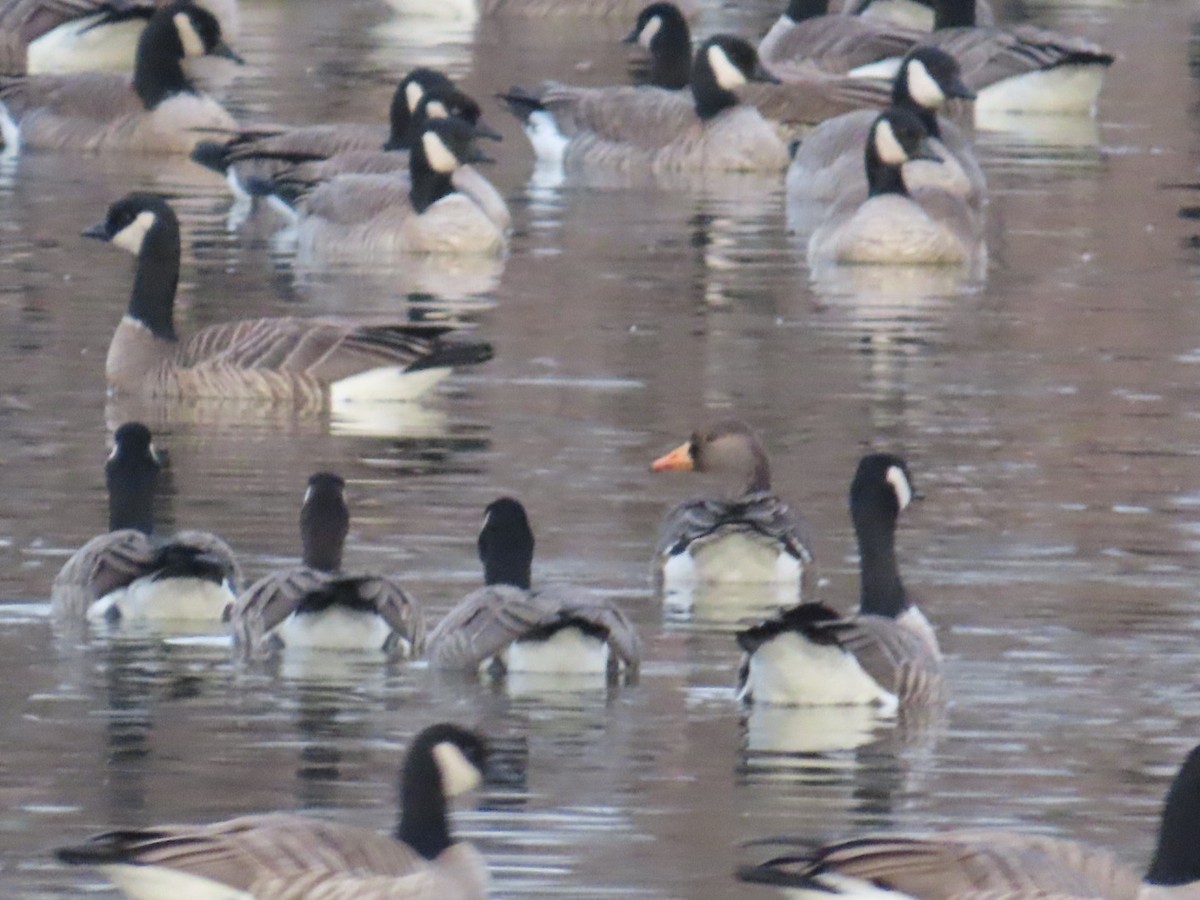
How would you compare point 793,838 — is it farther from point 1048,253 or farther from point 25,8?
point 25,8

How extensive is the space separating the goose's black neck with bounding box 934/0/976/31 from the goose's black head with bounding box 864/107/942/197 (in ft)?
35.8

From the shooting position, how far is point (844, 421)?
16500mm

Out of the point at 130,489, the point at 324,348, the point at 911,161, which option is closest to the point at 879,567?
the point at 130,489

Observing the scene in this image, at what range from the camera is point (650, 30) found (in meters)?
30.5

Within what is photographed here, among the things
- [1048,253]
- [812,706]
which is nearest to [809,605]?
[812,706]

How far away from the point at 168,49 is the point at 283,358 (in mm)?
11465

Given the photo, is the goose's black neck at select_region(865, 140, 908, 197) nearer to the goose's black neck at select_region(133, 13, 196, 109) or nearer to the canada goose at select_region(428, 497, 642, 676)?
the goose's black neck at select_region(133, 13, 196, 109)

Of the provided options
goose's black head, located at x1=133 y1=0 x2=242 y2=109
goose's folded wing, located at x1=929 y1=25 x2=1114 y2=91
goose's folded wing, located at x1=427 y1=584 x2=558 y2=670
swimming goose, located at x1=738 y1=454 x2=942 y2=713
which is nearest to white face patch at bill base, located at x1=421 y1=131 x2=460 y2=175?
goose's black head, located at x1=133 y1=0 x2=242 y2=109

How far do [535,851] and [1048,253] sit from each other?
1416cm

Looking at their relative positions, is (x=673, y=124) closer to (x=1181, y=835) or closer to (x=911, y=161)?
(x=911, y=161)

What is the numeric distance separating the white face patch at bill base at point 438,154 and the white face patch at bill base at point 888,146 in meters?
2.79

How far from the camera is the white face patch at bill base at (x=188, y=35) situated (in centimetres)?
2788

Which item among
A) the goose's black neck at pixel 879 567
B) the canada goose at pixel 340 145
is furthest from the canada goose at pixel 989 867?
the canada goose at pixel 340 145

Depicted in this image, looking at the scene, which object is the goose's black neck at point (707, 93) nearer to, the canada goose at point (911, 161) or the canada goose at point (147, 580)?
the canada goose at point (911, 161)
